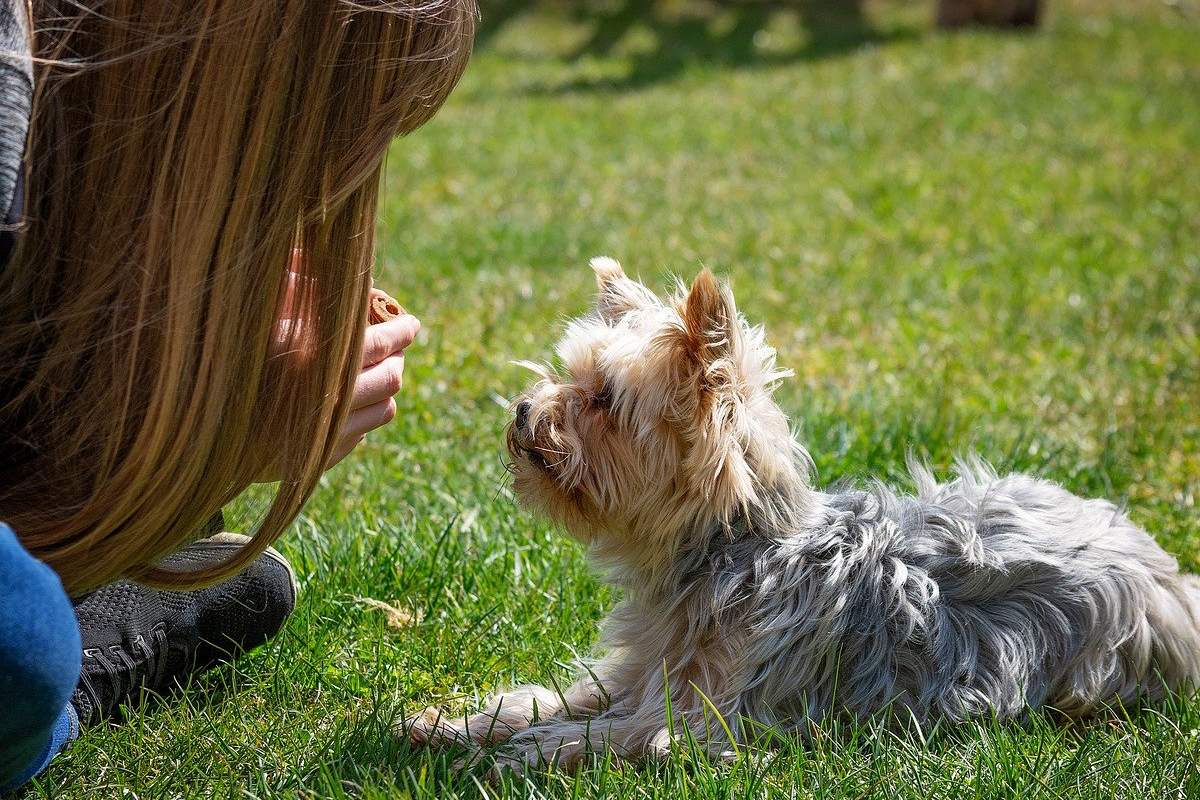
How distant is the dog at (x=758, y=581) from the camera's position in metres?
2.65

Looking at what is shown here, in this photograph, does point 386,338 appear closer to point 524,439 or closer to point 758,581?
point 524,439

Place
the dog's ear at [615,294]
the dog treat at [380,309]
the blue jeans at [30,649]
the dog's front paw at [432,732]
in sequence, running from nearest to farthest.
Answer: the blue jeans at [30,649] → the dog's front paw at [432,732] → the dog treat at [380,309] → the dog's ear at [615,294]

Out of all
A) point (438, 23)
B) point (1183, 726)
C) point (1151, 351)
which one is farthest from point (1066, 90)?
point (438, 23)

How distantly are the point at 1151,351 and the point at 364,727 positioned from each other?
4128 millimetres

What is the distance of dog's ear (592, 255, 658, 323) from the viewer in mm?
3018

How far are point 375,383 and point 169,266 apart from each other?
0.57m

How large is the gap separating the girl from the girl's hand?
190 millimetres

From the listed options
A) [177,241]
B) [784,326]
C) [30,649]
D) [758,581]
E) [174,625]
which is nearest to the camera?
[30,649]

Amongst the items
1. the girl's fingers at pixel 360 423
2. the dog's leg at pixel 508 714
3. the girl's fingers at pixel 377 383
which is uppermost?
the girl's fingers at pixel 377 383

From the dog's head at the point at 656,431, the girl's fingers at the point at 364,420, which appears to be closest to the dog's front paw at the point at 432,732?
the dog's head at the point at 656,431

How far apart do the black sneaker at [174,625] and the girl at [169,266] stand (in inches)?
25.1

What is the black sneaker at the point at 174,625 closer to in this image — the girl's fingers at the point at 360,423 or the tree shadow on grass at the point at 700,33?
the girl's fingers at the point at 360,423

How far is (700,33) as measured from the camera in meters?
14.3

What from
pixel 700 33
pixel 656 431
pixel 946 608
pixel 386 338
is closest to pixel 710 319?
pixel 656 431
